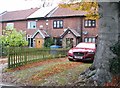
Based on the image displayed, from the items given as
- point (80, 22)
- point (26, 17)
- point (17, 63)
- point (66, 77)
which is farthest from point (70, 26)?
point (66, 77)

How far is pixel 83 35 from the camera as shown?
124 feet

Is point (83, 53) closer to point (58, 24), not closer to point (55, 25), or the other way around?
point (58, 24)

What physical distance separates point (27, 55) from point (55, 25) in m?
21.9

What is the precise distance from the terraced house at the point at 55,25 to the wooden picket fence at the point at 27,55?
12426 mm

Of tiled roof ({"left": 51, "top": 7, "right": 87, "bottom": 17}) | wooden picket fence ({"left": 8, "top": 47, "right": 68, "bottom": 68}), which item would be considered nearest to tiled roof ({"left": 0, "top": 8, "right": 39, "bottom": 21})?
tiled roof ({"left": 51, "top": 7, "right": 87, "bottom": 17})

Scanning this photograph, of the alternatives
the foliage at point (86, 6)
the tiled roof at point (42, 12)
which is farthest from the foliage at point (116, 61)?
the tiled roof at point (42, 12)

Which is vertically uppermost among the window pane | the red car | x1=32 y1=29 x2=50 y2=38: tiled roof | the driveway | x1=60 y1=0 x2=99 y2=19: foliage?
x1=60 y1=0 x2=99 y2=19: foliage

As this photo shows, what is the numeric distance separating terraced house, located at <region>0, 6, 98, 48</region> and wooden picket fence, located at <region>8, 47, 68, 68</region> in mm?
12426

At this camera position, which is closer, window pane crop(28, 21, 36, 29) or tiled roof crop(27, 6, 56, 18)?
tiled roof crop(27, 6, 56, 18)

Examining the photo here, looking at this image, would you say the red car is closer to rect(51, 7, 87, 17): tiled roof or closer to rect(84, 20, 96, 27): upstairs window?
rect(84, 20, 96, 27): upstairs window

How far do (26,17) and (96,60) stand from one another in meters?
34.0

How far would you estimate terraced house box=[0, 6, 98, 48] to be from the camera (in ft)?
122

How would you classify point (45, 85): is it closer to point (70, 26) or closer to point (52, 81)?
point (52, 81)

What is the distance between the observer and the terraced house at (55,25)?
37.1 m
